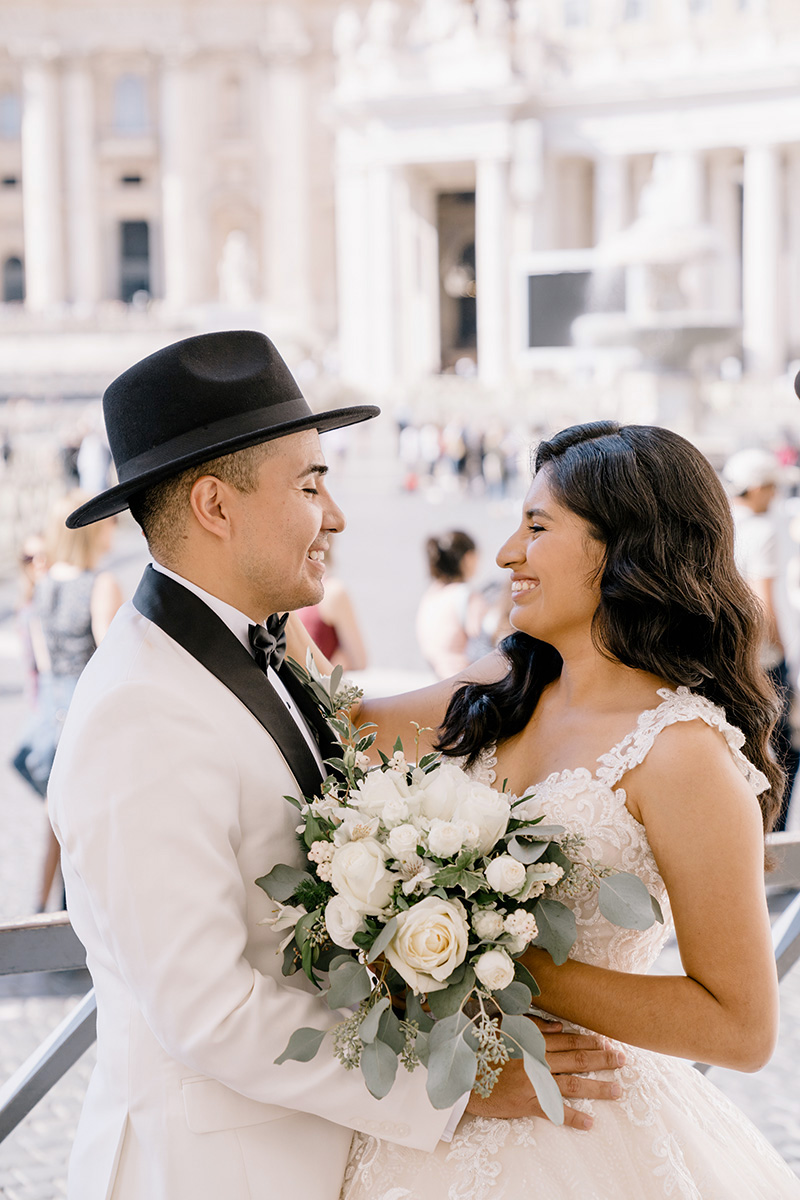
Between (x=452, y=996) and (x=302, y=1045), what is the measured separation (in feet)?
0.66

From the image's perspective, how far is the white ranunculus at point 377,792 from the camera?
5.23 ft

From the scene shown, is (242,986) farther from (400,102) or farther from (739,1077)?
(400,102)

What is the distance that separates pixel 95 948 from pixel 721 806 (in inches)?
34.8

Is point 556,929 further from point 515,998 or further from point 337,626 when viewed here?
point 337,626

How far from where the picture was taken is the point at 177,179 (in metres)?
52.5

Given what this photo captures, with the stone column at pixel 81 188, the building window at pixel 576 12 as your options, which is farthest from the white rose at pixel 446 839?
the stone column at pixel 81 188

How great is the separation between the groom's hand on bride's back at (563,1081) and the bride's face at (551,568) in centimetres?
60

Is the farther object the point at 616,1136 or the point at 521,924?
the point at 616,1136

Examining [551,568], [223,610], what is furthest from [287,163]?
[223,610]

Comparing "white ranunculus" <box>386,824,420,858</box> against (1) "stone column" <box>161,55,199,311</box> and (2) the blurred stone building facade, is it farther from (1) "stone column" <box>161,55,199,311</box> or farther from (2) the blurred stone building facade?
(1) "stone column" <box>161,55,199,311</box>

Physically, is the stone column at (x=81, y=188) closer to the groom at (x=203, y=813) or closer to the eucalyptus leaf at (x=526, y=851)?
the groom at (x=203, y=813)

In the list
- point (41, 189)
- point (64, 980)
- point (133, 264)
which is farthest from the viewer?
point (133, 264)

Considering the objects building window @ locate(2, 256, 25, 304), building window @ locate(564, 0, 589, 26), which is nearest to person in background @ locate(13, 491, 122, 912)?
building window @ locate(564, 0, 589, 26)

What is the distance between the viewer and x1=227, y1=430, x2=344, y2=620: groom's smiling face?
1771 mm
